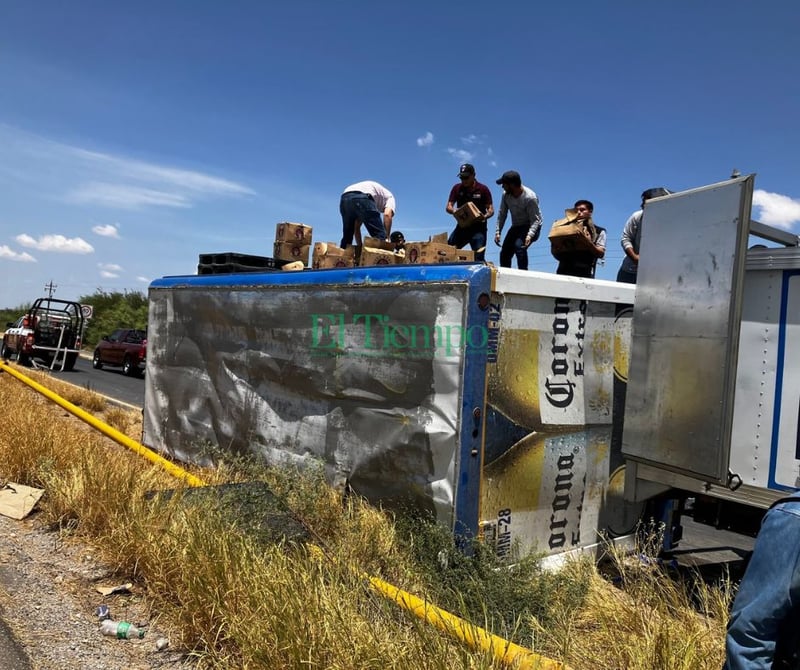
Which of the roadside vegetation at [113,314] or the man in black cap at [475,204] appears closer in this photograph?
the man in black cap at [475,204]

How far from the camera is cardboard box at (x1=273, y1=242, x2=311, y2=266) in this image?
7723mm

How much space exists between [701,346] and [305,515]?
9.71 ft

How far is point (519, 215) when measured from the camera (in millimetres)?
7723

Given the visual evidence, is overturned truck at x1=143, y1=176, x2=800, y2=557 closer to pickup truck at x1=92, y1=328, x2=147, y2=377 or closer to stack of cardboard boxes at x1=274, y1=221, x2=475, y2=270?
stack of cardboard boxes at x1=274, y1=221, x2=475, y2=270

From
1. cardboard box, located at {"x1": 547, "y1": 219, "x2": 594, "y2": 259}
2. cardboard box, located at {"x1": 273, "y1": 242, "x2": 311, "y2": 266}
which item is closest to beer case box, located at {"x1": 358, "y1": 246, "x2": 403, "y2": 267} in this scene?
cardboard box, located at {"x1": 273, "y1": 242, "x2": 311, "y2": 266}

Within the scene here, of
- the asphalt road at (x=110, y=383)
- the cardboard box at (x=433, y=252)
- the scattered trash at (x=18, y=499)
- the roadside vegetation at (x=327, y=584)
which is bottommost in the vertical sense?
the asphalt road at (x=110, y=383)

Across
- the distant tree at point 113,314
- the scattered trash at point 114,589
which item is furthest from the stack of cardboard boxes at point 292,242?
the distant tree at point 113,314

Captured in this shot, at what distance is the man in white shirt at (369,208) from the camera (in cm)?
715

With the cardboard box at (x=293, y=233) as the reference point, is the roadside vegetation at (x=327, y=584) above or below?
below

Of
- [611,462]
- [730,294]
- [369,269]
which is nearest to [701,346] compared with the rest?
[730,294]

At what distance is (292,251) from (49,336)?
721 inches

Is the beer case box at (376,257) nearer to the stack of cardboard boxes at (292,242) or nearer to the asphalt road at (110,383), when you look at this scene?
the stack of cardboard boxes at (292,242)

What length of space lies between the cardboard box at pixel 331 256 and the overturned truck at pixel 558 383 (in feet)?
3.62

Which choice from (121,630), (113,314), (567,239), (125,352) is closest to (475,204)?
(567,239)
